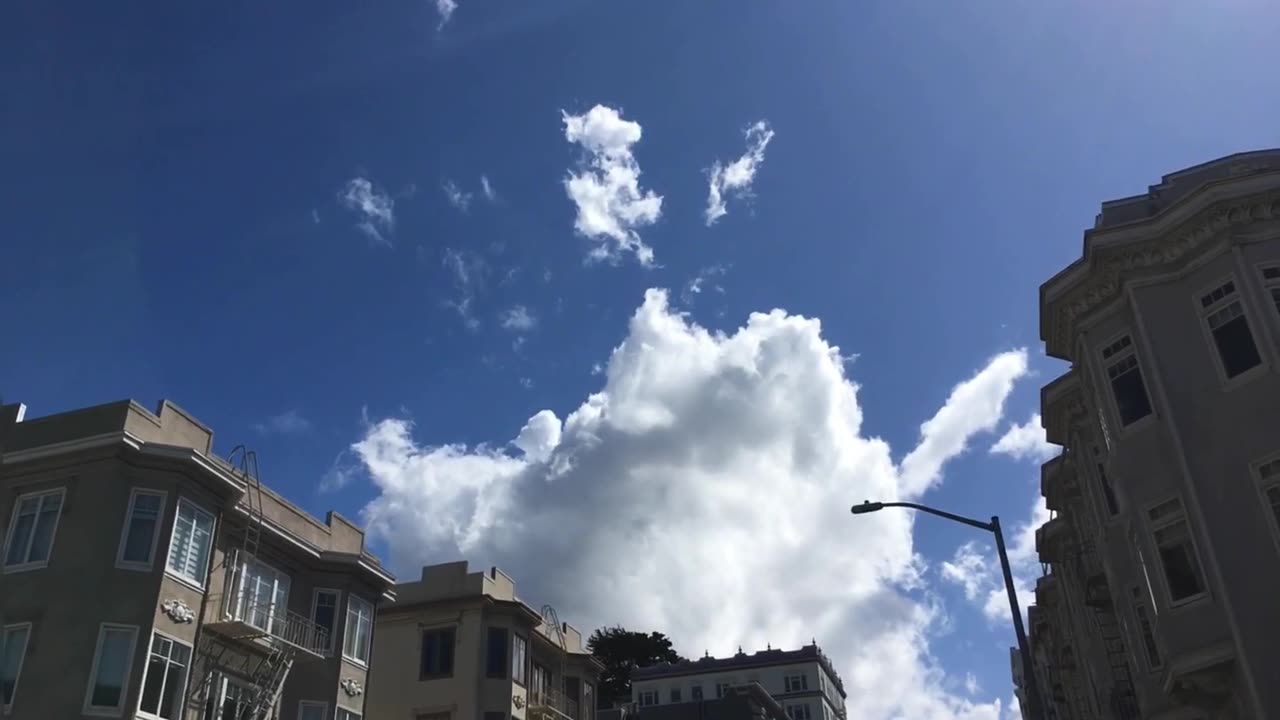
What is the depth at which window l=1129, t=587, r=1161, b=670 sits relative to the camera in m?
25.4

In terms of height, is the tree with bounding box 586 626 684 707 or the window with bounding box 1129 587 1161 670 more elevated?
the tree with bounding box 586 626 684 707

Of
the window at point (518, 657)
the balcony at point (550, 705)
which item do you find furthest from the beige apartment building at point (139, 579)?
the balcony at point (550, 705)

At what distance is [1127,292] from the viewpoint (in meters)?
22.5

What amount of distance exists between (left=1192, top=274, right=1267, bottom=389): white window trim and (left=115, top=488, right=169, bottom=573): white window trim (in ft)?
83.5

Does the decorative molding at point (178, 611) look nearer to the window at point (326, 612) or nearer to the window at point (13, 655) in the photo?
the window at point (13, 655)

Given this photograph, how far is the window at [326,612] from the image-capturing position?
33.1 metres

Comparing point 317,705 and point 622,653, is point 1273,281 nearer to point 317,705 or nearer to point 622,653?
point 317,705

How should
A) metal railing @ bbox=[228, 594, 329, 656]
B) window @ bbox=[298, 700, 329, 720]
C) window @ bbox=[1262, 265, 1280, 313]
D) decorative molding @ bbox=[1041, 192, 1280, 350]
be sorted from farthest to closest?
1. window @ bbox=[298, 700, 329, 720]
2. metal railing @ bbox=[228, 594, 329, 656]
3. decorative molding @ bbox=[1041, 192, 1280, 350]
4. window @ bbox=[1262, 265, 1280, 313]

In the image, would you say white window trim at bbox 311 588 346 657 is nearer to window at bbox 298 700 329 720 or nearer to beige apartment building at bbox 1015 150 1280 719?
window at bbox 298 700 329 720

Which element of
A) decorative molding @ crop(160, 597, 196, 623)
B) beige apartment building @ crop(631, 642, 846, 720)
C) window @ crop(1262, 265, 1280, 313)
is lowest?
decorative molding @ crop(160, 597, 196, 623)

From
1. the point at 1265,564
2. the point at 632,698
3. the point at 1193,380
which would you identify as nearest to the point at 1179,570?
the point at 1265,564

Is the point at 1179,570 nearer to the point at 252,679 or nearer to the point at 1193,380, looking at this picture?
the point at 1193,380

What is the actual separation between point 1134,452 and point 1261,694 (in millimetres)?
5656

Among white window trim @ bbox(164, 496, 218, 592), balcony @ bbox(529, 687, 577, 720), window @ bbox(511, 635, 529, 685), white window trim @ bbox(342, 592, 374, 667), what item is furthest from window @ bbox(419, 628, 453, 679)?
white window trim @ bbox(164, 496, 218, 592)
